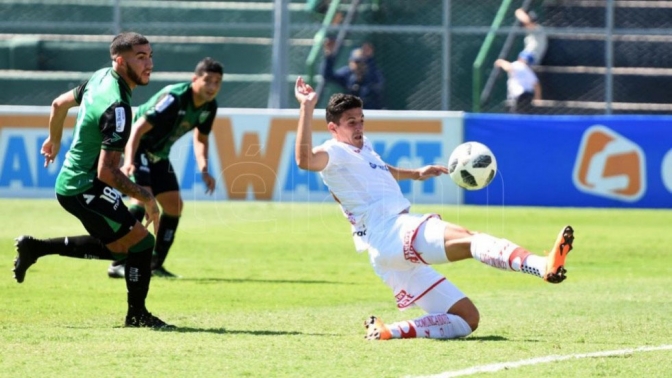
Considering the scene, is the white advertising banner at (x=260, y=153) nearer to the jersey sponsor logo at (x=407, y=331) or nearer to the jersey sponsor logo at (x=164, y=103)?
the jersey sponsor logo at (x=164, y=103)

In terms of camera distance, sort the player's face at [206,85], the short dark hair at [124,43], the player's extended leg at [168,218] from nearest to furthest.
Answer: the short dark hair at [124,43] → the player's extended leg at [168,218] → the player's face at [206,85]

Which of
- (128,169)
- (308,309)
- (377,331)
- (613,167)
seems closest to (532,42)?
(613,167)

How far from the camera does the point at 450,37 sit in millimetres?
21688

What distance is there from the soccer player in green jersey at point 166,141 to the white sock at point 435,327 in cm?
447

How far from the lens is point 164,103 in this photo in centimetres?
1214

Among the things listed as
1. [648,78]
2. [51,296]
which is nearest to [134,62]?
[51,296]

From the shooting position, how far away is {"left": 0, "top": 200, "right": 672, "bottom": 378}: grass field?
7.06m

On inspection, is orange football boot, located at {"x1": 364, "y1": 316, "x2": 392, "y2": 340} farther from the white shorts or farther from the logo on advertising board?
the logo on advertising board

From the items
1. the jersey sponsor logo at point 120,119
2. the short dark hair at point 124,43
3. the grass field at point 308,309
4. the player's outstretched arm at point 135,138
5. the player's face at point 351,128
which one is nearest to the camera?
the grass field at point 308,309

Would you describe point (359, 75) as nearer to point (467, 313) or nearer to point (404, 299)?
point (404, 299)

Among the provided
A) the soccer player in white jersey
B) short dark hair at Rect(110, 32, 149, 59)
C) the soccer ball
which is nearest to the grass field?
the soccer player in white jersey

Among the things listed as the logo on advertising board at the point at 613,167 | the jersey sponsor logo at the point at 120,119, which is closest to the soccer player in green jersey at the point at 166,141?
the jersey sponsor logo at the point at 120,119

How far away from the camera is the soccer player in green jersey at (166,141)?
12.1 m

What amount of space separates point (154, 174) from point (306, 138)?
4702 mm
